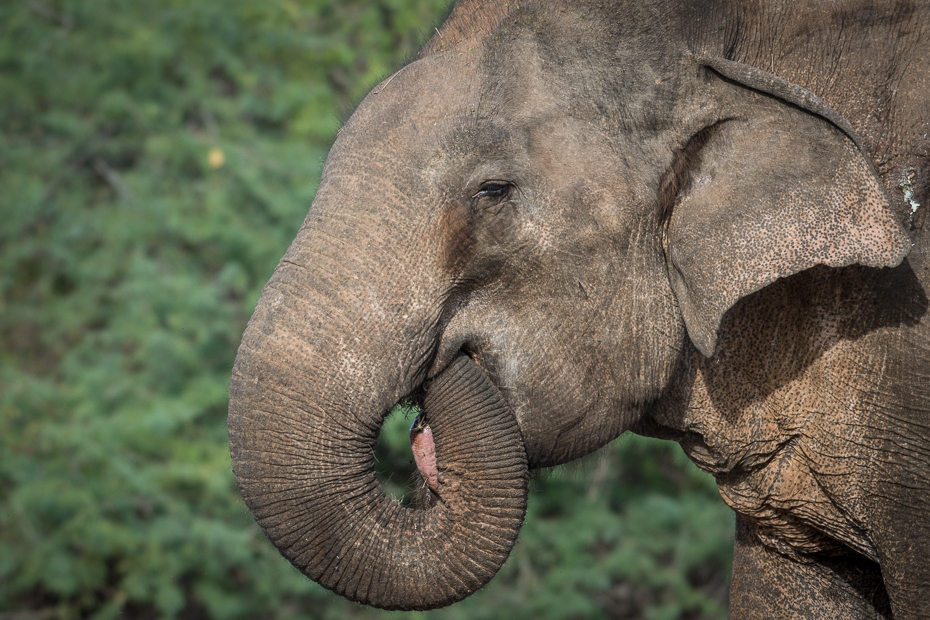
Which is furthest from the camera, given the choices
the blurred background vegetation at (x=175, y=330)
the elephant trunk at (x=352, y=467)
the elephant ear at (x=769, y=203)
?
the blurred background vegetation at (x=175, y=330)

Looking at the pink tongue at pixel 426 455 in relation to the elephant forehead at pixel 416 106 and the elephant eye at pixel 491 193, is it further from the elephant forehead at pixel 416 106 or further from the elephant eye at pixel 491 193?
the elephant forehead at pixel 416 106

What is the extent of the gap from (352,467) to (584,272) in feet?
2.20

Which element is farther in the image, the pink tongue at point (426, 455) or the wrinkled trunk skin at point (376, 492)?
the pink tongue at point (426, 455)

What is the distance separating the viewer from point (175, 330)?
18.1ft

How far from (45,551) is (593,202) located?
4150 mm

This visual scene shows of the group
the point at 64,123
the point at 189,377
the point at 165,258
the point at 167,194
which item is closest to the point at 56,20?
the point at 64,123

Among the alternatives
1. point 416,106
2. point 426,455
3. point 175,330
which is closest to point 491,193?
point 416,106

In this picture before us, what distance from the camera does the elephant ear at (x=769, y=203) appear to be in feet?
6.46

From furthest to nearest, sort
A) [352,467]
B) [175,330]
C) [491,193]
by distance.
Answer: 1. [175,330]
2. [491,193]
3. [352,467]

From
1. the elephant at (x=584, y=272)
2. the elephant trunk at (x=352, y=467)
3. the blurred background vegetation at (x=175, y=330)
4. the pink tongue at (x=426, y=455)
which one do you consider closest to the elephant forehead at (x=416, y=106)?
the elephant at (x=584, y=272)

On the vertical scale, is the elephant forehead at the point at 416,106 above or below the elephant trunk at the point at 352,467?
above

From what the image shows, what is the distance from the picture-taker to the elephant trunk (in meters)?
1.87

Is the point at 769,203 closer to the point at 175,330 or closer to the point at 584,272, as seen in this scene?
the point at 584,272

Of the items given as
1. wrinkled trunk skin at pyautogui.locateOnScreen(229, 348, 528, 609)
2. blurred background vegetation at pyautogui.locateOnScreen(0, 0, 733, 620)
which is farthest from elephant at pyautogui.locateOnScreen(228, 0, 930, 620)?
blurred background vegetation at pyautogui.locateOnScreen(0, 0, 733, 620)
